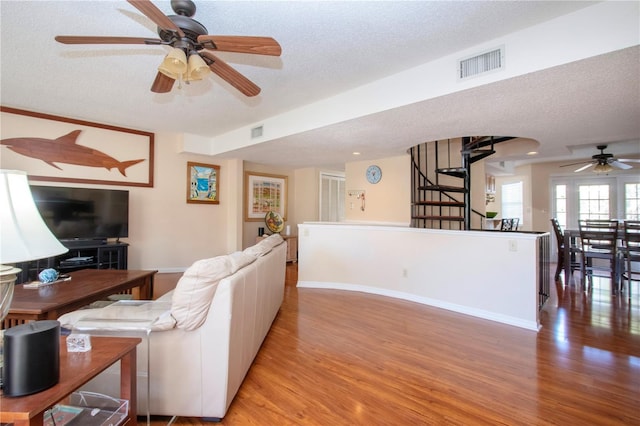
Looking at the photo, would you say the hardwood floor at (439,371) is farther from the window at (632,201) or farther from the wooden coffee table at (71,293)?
the window at (632,201)

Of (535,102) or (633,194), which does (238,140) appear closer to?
(535,102)

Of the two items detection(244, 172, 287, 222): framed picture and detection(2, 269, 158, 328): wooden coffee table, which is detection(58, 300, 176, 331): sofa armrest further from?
detection(244, 172, 287, 222): framed picture

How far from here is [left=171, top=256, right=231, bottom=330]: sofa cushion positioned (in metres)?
1.62

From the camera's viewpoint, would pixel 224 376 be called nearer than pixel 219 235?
Yes

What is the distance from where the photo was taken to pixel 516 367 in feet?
7.47

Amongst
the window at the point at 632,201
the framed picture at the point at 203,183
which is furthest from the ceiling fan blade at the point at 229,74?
the window at the point at 632,201

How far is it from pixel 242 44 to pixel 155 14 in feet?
1.52

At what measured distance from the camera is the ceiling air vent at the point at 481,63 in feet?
7.36

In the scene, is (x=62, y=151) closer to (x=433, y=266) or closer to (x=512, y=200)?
(x=433, y=266)

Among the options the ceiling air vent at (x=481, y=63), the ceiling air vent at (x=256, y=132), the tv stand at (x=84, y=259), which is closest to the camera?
the ceiling air vent at (x=481, y=63)

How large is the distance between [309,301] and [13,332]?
316 centimetres

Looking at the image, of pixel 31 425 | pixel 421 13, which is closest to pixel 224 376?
pixel 31 425

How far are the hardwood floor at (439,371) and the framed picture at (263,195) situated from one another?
346 cm

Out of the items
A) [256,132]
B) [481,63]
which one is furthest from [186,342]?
[256,132]
